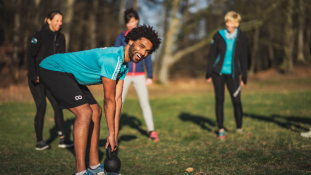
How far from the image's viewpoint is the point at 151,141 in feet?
20.5

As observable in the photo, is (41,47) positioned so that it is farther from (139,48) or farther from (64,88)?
(139,48)

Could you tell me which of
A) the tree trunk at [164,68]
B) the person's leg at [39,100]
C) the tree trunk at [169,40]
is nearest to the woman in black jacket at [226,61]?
the person's leg at [39,100]

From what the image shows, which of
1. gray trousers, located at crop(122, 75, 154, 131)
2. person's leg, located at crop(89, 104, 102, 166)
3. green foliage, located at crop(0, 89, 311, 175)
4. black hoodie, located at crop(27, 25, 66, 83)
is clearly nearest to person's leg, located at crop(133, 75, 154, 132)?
gray trousers, located at crop(122, 75, 154, 131)

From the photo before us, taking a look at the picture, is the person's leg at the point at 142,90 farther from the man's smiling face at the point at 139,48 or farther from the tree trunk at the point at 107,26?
the tree trunk at the point at 107,26

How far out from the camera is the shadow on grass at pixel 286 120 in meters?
6.92

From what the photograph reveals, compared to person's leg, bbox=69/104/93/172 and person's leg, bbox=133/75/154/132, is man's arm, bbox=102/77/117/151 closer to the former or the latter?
person's leg, bbox=69/104/93/172

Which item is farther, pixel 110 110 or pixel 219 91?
pixel 219 91

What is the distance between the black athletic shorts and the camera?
3.53 meters

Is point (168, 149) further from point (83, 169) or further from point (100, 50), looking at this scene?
point (100, 50)

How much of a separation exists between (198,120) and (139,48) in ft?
18.8

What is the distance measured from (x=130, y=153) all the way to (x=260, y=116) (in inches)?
200

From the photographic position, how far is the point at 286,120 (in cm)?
787

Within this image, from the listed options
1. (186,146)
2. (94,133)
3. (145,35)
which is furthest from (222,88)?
(94,133)

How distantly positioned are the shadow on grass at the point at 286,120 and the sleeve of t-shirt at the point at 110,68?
4.90m
